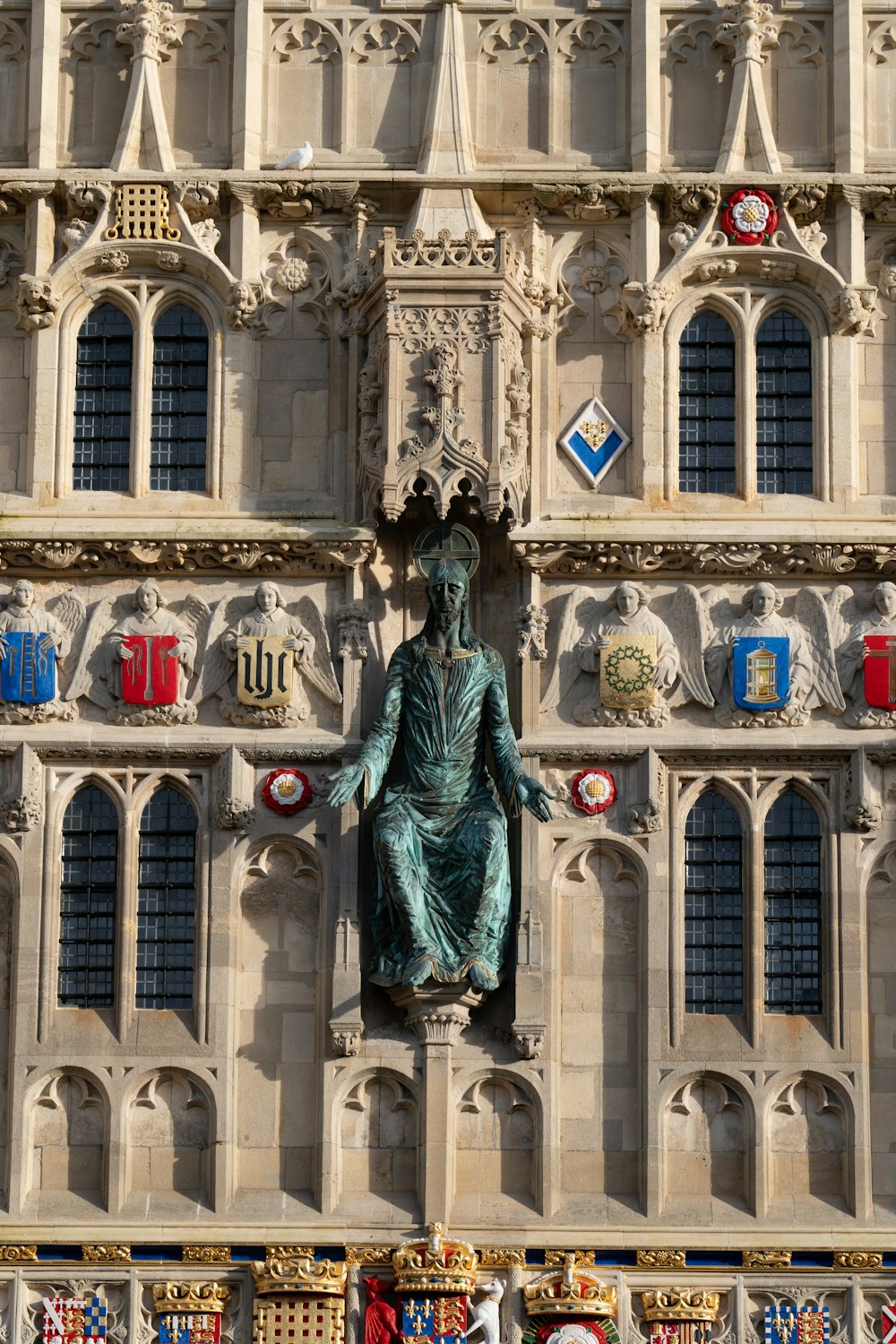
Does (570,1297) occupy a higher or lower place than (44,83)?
lower

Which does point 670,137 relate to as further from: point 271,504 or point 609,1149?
point 609,1149

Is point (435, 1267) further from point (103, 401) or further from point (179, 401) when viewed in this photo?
point (103, 401)

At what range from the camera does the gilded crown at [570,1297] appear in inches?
1309

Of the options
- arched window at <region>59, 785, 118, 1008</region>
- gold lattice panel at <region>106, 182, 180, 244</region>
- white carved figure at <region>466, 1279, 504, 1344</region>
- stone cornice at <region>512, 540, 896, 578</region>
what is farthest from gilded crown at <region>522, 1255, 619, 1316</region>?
gold lattice panel at <region>106, 182, 180, 244</region>

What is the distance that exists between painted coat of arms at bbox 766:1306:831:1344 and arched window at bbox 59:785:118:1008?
5638 millimetres

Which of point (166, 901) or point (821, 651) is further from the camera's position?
point (821, 651)

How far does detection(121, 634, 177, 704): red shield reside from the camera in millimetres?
34656

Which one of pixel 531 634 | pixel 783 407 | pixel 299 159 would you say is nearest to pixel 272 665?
pixel 531 634

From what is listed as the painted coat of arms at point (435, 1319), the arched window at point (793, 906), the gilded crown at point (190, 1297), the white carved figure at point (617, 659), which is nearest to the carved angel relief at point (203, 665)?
the white carved figure at point (617, 659)

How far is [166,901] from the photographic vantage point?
34.6 m

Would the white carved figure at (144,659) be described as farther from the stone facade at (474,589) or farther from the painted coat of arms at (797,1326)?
the painted coat of arms at (797,1326)

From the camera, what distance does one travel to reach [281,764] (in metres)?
34.6

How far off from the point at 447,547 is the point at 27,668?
3442 mm

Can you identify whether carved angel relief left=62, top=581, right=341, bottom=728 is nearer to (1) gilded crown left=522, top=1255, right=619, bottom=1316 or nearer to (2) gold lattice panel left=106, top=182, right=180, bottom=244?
(2) gold lattice panel left=106, top=182, right=180, bottom=244
